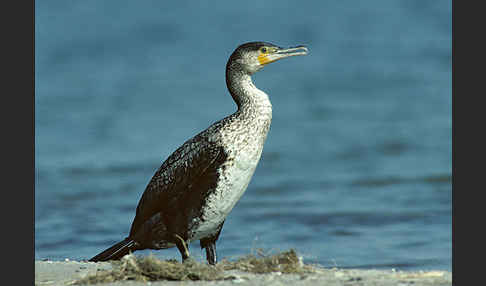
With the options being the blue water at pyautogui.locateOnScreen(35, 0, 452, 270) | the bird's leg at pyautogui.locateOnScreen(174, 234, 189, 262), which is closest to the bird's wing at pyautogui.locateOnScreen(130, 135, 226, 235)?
the bird's leg at pyautogui.locateOnScreen(174, 234, 189, 262)

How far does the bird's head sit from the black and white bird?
0.17m

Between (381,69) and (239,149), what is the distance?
14.4 m

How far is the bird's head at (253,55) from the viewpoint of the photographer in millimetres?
6777

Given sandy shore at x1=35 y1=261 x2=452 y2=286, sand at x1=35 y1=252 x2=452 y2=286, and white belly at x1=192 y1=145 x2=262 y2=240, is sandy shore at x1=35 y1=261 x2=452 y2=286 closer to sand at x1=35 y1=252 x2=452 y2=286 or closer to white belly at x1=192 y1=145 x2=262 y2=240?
sand at x1=35 y1=252 x2=452 y2=286

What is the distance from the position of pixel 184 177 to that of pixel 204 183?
0.55 ft

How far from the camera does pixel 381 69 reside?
20.2 metres

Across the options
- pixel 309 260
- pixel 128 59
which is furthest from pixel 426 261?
pixel 128 59

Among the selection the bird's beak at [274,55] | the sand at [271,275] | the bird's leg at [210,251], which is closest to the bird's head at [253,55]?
the bird's beak at [274,55]

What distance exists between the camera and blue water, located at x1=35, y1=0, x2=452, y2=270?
9.16 metres

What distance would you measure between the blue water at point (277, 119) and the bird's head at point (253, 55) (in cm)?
138

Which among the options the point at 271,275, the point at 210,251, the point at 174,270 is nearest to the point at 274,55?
the point at 210,251

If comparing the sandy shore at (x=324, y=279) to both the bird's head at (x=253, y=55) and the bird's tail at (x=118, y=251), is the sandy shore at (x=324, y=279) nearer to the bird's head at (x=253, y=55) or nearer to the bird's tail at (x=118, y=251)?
the bird's tail at (x=118, y=251)

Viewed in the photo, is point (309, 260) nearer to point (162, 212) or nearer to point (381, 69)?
point (162, 212)

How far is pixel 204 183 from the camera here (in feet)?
20.6
